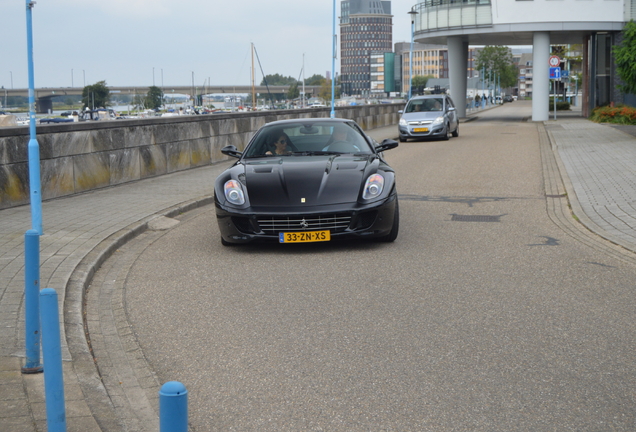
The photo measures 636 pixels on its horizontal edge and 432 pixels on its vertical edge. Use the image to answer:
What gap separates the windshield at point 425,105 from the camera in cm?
2983

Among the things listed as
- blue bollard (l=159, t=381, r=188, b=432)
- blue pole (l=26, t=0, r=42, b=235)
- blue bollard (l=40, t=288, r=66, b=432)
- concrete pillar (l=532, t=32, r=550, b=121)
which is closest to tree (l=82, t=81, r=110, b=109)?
concrete pillar (l=532, t=32, r=550, b=121)

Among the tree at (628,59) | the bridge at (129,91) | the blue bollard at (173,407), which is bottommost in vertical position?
the blue bollard at (173,407)

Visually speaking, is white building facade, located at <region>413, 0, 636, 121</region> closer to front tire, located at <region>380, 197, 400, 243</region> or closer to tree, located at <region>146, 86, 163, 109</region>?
tree, located at <region>146, 86, 163, 109</region>

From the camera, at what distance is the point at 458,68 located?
182ft

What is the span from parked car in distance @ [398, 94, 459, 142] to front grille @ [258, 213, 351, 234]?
21.2 meters

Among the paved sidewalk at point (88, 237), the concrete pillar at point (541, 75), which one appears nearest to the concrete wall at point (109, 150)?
the paved sidewalk at point (88, 237)

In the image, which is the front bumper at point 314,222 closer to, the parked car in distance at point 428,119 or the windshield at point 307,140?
→ the windshield at point 307,140

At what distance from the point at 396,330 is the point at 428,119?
79.2 feet

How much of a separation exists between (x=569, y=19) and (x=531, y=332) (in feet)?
146

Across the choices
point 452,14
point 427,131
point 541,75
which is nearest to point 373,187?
point 427,131

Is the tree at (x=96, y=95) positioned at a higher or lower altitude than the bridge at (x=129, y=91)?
lower

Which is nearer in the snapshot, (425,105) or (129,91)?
(425,105)

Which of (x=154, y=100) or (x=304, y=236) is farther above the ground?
(x=154, y=100)

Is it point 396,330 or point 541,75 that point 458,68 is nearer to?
point 541,75
